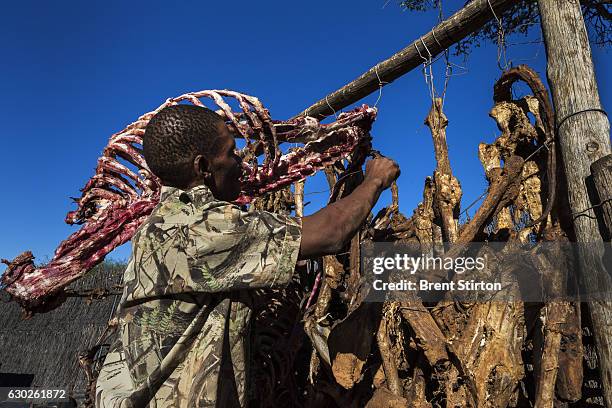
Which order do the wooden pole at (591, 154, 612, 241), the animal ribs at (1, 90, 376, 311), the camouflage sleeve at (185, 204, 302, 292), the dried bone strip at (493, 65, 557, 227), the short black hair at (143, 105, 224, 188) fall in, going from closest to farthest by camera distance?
the camouflage sleeve at (185, 204, 302, 292)
the short black hair at (143, 105, 224, 188)
the wooden pole at (591, 154, 612, 241)
the dried bone strip at (493, 65, 557, 227)
the animal ribs at (1, 90, 376, 311)

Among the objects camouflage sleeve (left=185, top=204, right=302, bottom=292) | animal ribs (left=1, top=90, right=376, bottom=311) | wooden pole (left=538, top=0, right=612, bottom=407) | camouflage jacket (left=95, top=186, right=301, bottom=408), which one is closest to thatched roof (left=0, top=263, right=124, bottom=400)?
animal ribs (left=1, top=90, right=376, bottom=311)

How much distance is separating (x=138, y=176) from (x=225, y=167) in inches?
69.1

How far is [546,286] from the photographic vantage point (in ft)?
8.28

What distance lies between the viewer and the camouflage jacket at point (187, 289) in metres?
1.45

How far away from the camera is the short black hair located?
5.08 ft

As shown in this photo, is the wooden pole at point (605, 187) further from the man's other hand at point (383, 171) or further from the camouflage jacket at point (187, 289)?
the camouflage jacket at point (187, 289)

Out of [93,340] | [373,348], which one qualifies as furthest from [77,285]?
[373,348]

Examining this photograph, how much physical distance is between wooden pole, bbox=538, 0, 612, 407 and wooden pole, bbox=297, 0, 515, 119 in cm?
35

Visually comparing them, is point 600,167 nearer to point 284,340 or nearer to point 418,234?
point 418,234

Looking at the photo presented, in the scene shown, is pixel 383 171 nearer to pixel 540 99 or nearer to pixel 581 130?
pixel 581 130

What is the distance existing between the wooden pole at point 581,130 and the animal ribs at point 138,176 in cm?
106

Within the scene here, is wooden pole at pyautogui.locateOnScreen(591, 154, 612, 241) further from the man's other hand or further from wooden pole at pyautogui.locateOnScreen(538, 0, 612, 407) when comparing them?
the man's other hand

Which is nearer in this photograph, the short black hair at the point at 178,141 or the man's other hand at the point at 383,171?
the short black hair at the point at 178,141

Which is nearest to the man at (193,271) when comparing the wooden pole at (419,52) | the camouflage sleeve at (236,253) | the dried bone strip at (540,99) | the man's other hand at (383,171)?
the camouflage sleeve at (236,253)
